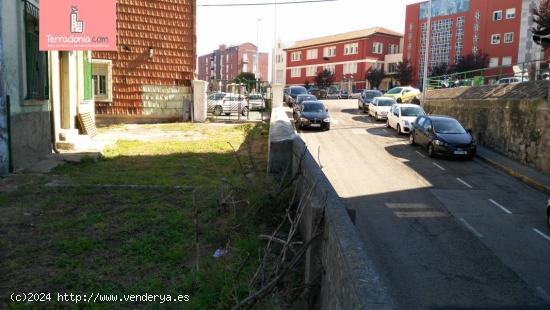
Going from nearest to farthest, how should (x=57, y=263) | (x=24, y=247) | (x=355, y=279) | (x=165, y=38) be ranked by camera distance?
1. (x=355, y=279)
2. (x=57, y=263)
3. (x=24, y=247)
4. (x=165, y=38)

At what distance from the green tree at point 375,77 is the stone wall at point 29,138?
2420 inches

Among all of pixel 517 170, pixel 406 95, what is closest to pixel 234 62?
pixel 406 95

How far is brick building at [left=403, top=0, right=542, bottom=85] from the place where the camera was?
56812 millimetres

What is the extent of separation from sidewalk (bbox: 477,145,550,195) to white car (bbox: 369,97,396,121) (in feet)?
32.4

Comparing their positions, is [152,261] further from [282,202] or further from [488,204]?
[488,204]

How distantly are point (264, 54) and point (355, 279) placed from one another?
146062mm

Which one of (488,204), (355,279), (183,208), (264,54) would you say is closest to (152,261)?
(183,208)

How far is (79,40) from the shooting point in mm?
14289

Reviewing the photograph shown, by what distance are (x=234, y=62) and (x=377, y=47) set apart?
218 ft

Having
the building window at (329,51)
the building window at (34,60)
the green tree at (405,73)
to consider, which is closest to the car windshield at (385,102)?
the building window at (34,60)

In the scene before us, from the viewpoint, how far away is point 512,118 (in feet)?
67.0

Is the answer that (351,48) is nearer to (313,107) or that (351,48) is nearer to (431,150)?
(313,107)

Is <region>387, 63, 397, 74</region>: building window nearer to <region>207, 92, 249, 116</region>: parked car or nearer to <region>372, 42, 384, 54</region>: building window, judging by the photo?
<region>372, 42, 384, 54</region>: building window

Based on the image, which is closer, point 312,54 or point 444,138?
point 444,138
